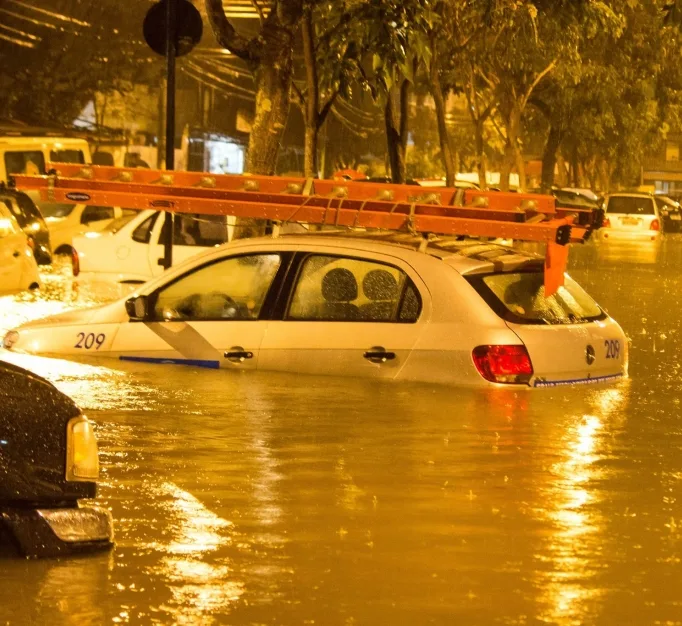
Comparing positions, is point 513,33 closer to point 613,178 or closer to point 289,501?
point 289,501

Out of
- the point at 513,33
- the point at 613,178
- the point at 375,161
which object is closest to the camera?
the point at 513,33

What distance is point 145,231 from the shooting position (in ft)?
56.4

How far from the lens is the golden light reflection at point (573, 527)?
545 cm

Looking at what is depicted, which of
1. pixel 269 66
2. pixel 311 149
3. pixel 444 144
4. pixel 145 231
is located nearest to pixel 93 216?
pixel 444 144

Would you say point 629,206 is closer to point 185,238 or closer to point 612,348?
point 185,238

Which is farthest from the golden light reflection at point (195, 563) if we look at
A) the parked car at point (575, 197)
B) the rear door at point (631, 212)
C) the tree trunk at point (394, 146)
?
the parked car at point (575, 197)

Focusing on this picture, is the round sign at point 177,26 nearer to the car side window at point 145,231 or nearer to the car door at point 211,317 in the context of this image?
the car door at point 211,317

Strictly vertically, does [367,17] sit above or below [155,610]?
above

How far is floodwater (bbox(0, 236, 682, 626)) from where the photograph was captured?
5359 mm

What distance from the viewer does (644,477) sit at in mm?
7809

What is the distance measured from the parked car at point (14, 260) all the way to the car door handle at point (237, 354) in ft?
28.7

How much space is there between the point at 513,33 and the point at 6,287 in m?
10.8

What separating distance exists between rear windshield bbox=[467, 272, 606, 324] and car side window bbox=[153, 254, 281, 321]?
4.63 feet

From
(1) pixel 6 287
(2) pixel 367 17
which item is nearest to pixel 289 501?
(2) pixel 367 17
